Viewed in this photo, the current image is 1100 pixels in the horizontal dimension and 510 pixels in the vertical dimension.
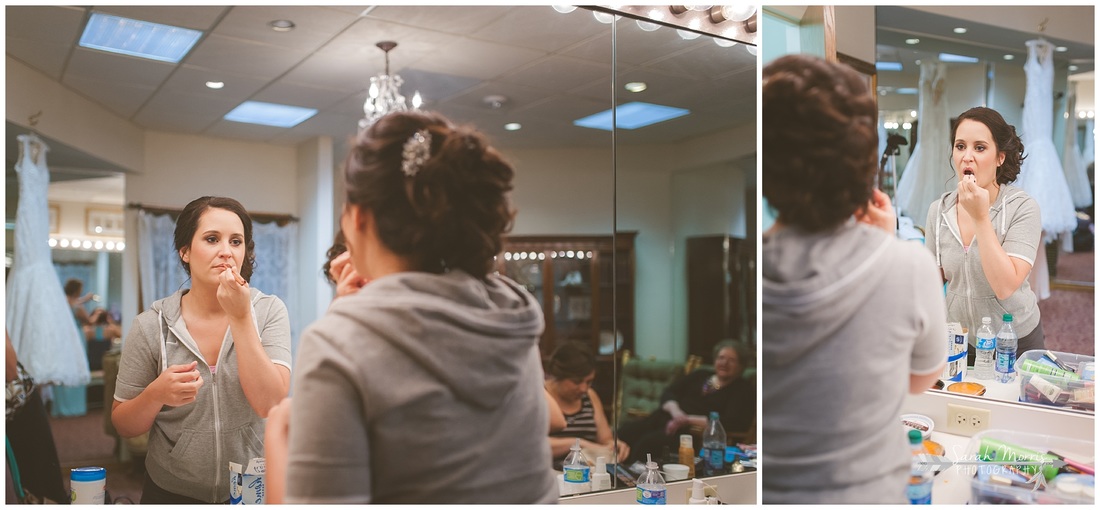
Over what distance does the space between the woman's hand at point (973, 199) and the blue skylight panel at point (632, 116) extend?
705mm

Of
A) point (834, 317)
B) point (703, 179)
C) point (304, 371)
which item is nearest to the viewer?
point (304, 371)

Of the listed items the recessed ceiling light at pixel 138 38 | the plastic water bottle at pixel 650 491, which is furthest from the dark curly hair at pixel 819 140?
the recessed ceiling light at pixel 138 38

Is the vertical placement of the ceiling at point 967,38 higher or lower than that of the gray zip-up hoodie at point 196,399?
higher

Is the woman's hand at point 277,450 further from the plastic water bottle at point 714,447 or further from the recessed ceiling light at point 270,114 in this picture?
the plastic water bottle at point 714,447

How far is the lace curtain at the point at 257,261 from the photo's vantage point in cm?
158

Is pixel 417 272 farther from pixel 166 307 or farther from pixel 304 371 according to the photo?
pixel 166 307

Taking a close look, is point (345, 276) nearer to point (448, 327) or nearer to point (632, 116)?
point (448, 327)

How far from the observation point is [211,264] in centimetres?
159

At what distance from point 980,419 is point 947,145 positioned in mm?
657

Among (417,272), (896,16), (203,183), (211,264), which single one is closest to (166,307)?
(211,264)

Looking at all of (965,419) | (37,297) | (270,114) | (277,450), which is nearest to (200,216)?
(270,114)

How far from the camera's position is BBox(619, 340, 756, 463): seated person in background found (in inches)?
79.0

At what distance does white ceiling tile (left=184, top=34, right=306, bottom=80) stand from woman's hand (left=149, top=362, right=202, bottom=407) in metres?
0.64

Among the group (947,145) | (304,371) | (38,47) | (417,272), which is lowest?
(304,371)
